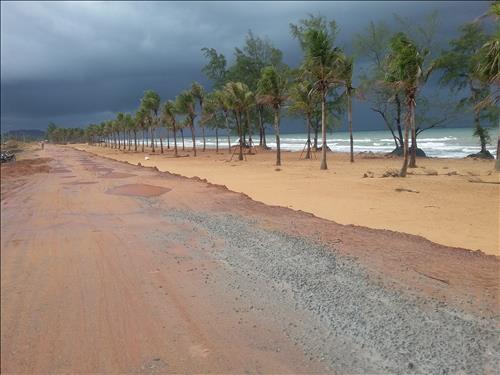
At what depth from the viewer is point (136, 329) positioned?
484 cm

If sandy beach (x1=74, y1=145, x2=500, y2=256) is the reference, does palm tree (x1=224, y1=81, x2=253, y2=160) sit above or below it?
above

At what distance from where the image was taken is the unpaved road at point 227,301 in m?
4.11

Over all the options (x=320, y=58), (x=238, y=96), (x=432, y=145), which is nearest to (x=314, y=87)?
(x=320, y=58)

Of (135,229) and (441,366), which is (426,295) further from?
(135,229)

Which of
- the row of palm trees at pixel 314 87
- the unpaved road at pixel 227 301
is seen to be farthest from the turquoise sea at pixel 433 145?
the unpaved road at pixel 227 301

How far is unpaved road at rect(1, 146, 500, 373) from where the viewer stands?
13.5ft

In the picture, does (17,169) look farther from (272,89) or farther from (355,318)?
(272,89)

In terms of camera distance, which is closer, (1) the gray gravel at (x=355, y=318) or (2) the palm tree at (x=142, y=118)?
(1) the gray gravel at (x=355, y=318)

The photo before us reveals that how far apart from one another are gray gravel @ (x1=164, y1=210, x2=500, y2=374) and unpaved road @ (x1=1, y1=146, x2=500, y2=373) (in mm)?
18

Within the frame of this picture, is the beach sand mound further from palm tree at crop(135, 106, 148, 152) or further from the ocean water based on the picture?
palm tree at crop(135, 106, 148, 152)

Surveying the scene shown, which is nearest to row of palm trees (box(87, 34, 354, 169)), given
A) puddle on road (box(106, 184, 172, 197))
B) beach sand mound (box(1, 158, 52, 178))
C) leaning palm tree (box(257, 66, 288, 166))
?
leaning palm tree (box(257, 66, 288, 166))

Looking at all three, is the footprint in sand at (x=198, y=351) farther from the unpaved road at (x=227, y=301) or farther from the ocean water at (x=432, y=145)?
the ocean water at (x=432, y=145)

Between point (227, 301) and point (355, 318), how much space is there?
1.64m

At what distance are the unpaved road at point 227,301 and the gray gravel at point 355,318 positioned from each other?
2cm
